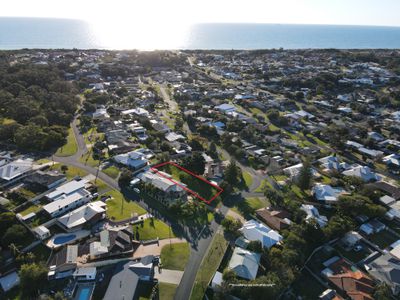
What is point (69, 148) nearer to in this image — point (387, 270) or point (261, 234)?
point (261, 234)

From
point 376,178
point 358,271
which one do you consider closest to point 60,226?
point 358,271

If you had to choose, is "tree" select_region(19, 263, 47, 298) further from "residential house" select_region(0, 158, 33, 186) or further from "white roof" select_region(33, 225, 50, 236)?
"residential house" select_region(0, 158, 33, 186)

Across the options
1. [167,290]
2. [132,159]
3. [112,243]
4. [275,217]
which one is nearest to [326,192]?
[275,217]

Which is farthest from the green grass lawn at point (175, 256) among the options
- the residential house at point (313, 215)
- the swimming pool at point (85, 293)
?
the residential house at point (313, 215)

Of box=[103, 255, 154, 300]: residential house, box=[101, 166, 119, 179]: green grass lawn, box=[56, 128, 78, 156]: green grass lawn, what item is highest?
box=[103, 255, 154, 300]: residential house

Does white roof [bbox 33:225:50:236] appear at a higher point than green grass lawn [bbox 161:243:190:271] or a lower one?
higher

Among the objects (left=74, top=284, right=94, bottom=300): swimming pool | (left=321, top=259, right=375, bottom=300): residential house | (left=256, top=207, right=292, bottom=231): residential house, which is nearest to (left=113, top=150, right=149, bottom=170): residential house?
(left=256, top=207, right=292, bottom=231): residential house

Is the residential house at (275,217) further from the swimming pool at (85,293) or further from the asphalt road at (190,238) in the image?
the swimming pool at (85,293)
